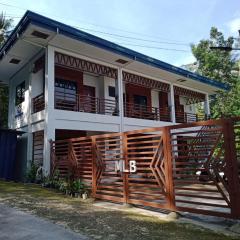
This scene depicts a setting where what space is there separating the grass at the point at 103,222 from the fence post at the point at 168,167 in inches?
20.0

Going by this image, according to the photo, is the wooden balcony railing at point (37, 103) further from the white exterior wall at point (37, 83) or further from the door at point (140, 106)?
the door at point (140, 106)

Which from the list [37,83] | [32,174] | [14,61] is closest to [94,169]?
[32,174]

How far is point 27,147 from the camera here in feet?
48.5

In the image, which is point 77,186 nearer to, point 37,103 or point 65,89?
point 37,103

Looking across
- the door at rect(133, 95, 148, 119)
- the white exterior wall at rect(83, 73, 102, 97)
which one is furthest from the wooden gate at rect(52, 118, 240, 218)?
the door at rect(133, 95, 148, 119)

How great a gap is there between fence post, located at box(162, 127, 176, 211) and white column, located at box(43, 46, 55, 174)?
22.4 ft

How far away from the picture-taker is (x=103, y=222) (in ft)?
19.7

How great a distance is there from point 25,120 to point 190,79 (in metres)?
10.6

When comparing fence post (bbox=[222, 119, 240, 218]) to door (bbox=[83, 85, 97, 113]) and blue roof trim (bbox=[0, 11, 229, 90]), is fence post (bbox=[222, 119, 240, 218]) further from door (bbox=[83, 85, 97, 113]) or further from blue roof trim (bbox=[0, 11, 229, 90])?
door (bbox=[83, 85, 97, 113])

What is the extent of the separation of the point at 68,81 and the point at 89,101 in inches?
67.0

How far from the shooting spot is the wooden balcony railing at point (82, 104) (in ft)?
49.5

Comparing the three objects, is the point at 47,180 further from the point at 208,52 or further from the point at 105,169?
the point at 208,52

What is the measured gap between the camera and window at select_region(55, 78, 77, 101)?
15781 mm

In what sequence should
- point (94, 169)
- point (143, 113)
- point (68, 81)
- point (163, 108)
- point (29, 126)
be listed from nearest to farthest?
point (94, 169)
point (29, 126)
point (68, 81)
point (143, 113)
point (163, 108)
